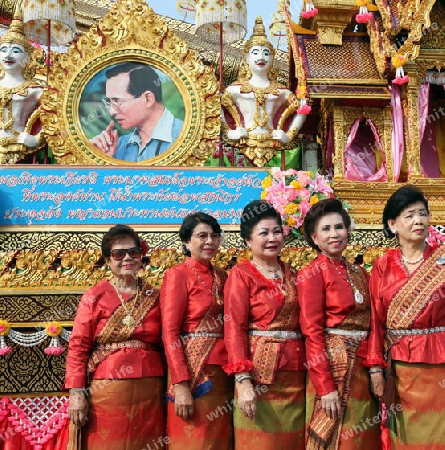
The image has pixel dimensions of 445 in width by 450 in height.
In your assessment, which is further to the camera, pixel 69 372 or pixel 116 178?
pixel 116 178

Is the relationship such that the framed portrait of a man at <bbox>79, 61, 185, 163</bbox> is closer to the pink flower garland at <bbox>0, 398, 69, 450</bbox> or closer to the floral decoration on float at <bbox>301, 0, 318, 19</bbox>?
the floral decoration on float at <bbox>301, 0, 318, 19</bbox>

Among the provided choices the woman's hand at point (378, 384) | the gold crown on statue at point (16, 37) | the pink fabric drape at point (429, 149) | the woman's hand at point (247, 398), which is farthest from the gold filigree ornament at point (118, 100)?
the woman's hand at point (378, 384)

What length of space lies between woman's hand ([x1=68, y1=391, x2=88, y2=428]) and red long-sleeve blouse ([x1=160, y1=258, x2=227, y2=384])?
518 millimetres

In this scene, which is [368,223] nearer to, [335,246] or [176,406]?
[335,246]

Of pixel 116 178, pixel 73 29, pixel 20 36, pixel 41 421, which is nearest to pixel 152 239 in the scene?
pixel 116 178

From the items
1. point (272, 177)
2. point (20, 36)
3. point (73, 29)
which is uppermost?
point (73, 29)

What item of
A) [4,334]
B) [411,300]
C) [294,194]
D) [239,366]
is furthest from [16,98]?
[411,300]

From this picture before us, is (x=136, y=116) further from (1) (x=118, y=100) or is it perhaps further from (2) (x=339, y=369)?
(2) (x=339, y=369)

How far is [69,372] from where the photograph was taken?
3.49m

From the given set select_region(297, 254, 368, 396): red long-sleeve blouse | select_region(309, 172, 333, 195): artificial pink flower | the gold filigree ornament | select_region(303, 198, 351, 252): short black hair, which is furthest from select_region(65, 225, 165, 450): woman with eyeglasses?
the gold filigree ornament

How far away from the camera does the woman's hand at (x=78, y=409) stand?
343 centimetres

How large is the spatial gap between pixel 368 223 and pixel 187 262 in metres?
2.79

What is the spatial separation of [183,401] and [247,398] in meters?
0.36

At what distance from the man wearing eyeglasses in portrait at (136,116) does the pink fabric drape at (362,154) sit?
75.4 inches
